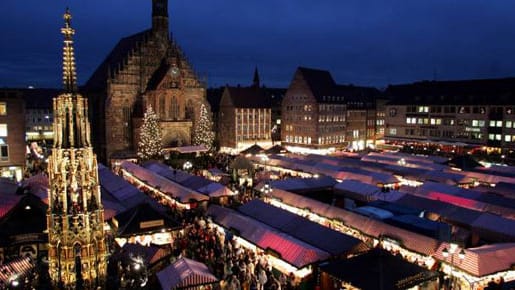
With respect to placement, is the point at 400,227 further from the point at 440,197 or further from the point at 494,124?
the point at 494,124

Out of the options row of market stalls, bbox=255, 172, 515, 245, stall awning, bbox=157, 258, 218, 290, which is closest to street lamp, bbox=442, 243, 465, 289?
row of market stalls, bbox=255, 172, 515, 245

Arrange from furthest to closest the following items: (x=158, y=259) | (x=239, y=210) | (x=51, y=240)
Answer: (x=239, y=210), (x=158, y=259), (x=51, y=240)

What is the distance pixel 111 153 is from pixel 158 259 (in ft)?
115

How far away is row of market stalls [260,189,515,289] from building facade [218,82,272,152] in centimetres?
3854

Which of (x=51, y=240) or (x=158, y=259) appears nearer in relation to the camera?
(x=51, y=240)

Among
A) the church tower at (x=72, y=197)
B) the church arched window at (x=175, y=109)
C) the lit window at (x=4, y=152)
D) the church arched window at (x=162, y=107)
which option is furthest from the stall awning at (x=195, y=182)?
the church arched window at (x=175, y=109)

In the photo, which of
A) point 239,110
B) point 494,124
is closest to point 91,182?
point 239,110

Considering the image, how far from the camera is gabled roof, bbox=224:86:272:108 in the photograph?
59.5 meters

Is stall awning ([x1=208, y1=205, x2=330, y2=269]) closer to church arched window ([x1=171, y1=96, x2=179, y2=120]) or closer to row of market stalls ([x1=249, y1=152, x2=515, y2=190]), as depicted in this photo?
row of market stalls ([x1=249, y1=152, x2=515, y2=190])

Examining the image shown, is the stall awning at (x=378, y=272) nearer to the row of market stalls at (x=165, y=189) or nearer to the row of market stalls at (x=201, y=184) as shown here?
A: the row of market stalls at (x=165, y=189)

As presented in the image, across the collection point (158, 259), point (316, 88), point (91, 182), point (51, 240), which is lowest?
point (158, 259)

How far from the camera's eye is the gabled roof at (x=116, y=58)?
167 ft

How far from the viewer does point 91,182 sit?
868cm

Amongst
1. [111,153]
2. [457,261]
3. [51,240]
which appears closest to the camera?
[51,240]
